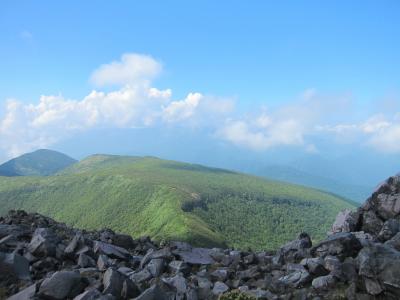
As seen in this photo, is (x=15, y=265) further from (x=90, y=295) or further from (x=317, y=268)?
(x=317, y=268)

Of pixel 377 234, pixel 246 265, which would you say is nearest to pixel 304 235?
pixel 377 234

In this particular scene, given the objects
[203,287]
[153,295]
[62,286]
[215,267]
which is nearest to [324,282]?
[203,287]

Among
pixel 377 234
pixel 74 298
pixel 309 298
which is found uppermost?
pixel 377 234

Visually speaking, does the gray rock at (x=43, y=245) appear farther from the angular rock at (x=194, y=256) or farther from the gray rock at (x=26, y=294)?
the angular rock at (x=194, y=256)

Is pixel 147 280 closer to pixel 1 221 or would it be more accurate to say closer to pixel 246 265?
pixel 246 265

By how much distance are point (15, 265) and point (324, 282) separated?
47.3 feet

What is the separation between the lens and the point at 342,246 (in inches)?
823

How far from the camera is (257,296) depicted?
17516mm

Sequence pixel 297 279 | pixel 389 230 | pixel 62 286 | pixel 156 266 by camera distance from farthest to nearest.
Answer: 1. pixel 389 230
2. pixel 156 266
3. pixel 297 279
4. pixel 62 286

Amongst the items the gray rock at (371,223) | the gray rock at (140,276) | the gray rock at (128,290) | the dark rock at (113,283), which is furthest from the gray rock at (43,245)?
the gray rock at (371,223)

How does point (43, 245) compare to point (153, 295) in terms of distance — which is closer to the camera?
point (153, 295)

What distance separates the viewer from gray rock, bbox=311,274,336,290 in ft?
57.7

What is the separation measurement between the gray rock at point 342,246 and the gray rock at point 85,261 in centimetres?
1186

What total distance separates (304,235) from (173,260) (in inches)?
354
